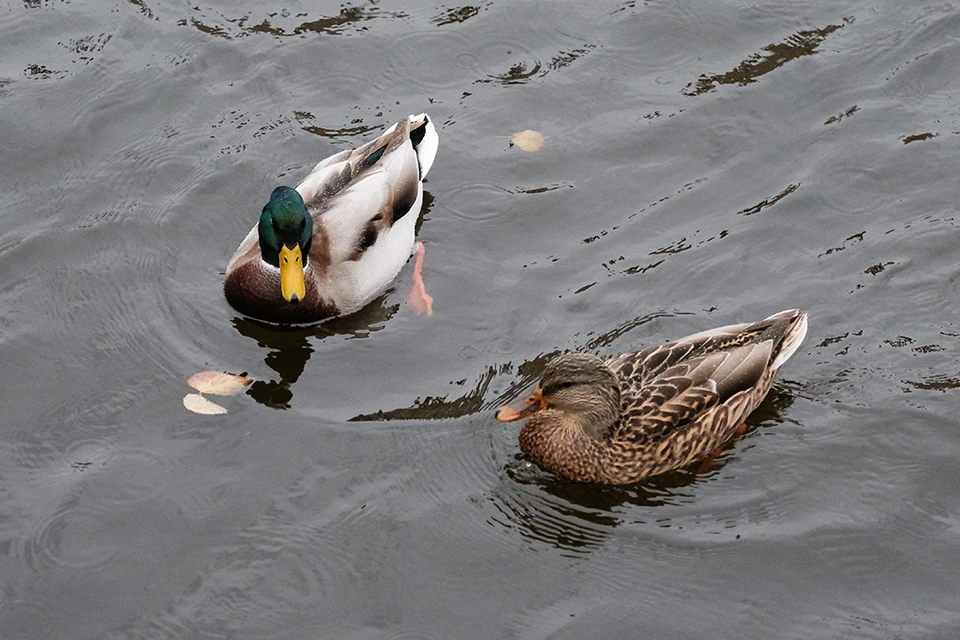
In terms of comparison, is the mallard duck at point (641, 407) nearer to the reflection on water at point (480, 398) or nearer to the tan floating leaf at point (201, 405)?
the reflection on water at point (480, 398)

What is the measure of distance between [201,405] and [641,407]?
260cm

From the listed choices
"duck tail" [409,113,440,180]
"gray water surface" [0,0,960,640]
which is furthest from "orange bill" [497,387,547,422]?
"duck tail" [409,113,440,180]

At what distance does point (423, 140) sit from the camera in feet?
30.6

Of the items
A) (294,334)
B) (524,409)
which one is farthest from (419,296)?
(524,409)

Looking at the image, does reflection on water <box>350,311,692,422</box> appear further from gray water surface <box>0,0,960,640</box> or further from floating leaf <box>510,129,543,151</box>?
floating leaf <box>510,129,543,151</box>

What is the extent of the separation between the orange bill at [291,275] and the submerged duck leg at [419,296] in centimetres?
74

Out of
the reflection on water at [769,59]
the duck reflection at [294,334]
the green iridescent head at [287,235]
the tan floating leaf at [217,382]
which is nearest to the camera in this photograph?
the tan floating leaf at [217,382]

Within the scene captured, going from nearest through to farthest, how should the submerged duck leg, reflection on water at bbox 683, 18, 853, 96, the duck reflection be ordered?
1. the duck reflection
2. the submerged duck leg
3. reflection on water at bbox 683, 18, 853, 96

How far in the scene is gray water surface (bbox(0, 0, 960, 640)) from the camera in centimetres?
637

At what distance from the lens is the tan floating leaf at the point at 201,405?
7387 mm

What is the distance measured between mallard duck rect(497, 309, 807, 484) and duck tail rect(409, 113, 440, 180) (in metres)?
2.74

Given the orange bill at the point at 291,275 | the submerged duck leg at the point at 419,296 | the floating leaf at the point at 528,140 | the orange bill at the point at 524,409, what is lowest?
the submerged duck leg at the point at 419,296

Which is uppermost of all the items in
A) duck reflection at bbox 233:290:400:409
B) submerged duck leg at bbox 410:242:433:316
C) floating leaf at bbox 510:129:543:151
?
floating leaf at bbox 510:129:543:151

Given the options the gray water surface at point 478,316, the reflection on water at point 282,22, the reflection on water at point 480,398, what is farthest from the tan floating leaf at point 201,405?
the reflection on water at point 282,22
